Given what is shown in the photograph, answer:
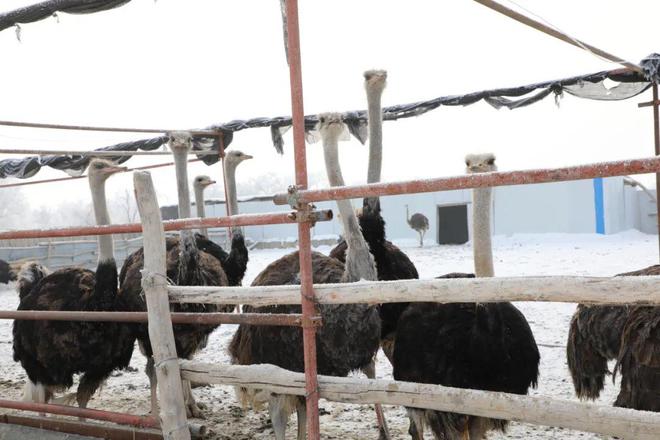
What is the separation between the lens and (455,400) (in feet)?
6.95

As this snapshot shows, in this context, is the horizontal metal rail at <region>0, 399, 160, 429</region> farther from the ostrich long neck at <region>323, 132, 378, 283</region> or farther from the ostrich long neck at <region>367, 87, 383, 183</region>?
the ostrich long neck at <region>367, 87, 383, 183</region>

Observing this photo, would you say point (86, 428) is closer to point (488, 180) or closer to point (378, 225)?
point (378, 225)

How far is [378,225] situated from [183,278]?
1.30 meters

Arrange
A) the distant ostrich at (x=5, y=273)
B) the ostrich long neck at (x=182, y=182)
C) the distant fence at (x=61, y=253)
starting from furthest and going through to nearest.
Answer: the distant fence at (x=61, y=253)
the distant ostrich at (x=5, y=273)
the ostrich long neck at (x=182, y=182)

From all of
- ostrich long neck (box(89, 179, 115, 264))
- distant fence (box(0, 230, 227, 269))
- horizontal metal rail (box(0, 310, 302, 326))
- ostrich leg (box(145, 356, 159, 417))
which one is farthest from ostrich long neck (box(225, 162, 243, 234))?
distant fence (box(0, 230, 227, 269))

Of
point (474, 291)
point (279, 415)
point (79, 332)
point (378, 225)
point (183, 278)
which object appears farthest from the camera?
point (183, 278)

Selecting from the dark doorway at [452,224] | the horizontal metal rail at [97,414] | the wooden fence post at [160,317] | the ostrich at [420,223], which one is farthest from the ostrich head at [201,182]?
the dark doorway at [452,224]

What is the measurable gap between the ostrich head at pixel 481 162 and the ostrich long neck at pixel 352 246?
0.66 metres

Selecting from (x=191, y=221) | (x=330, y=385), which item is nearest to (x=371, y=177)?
(x=191, y=221)

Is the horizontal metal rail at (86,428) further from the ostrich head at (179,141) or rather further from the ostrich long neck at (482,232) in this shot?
the ostrich head at (179,141)

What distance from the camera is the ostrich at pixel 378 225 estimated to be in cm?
383

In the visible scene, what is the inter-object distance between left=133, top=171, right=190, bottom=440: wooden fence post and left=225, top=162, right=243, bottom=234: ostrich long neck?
9.64ft

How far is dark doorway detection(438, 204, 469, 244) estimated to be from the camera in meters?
21.4

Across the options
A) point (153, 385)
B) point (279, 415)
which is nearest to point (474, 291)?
point (279, 415)
